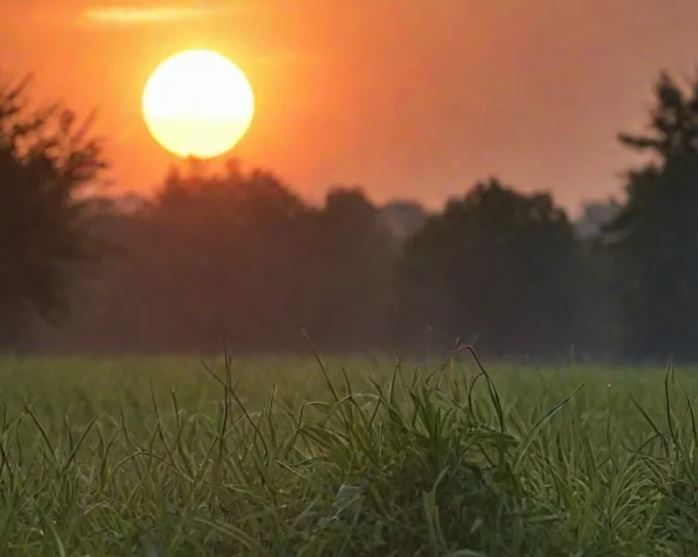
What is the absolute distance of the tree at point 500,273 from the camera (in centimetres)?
3547

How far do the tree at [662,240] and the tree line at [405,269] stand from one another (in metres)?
0.04

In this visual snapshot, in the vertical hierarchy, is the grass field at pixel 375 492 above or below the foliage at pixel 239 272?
below

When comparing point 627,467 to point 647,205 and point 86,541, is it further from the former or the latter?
point 647,205

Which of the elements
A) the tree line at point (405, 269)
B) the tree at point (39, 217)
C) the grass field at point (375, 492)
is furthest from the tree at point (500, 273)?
the grass field at point (375, 492)

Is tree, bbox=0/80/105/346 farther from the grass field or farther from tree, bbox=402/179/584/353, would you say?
the grass field

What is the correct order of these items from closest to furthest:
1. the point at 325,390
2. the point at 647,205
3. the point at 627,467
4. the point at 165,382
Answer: the point at 627,467 → the point at 325,390 → the point at 165,382 → the point at 647,205

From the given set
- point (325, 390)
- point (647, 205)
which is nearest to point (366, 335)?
point (647, 205)

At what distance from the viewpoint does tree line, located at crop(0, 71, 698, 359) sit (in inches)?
1341

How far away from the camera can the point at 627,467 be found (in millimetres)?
5645

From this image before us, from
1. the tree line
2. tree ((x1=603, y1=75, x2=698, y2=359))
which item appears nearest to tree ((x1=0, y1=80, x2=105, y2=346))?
the tree line

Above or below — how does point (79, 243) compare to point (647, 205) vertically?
below

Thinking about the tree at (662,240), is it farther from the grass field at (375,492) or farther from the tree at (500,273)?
the grass field at (375,492)

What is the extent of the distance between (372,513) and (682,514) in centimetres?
128

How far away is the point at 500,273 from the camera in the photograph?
3588cm
